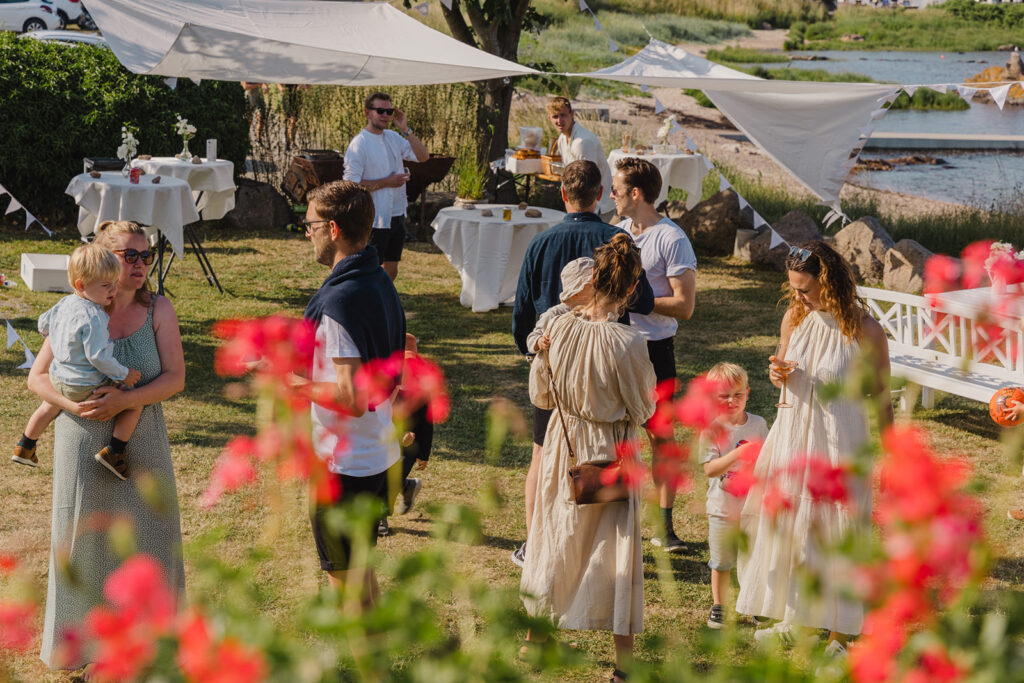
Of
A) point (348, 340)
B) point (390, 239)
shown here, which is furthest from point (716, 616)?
point (390, 239)

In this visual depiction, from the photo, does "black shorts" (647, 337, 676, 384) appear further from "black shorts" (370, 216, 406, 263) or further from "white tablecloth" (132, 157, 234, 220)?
"white tablecloth" (132, 157, 234, 220)

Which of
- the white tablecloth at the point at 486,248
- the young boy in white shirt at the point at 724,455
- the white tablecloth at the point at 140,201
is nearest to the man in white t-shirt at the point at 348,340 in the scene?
the young boy in white shirt at the point at 724,455

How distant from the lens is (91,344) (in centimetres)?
281

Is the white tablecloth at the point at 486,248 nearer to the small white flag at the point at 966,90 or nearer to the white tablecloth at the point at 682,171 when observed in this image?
the white tablecloth at the point at 682,171

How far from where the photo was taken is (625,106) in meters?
24.7

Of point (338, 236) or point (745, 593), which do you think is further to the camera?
point (745, 593)

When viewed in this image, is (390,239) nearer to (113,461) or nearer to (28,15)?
(113,461)

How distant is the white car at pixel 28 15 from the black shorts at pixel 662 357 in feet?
73.6

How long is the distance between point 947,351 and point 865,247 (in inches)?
145

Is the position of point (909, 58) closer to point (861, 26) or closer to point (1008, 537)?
point (861, 26)

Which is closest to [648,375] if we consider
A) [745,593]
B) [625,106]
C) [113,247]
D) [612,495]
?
[612,495]

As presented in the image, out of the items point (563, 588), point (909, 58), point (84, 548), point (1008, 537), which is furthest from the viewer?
point (909, 58)

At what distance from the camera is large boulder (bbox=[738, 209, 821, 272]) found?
32.7 ft

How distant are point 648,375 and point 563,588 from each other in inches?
28.6
